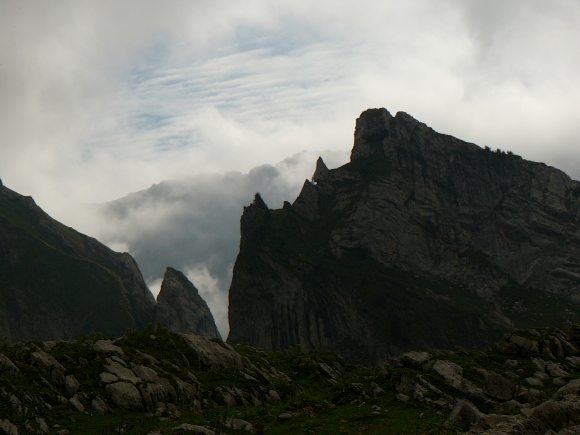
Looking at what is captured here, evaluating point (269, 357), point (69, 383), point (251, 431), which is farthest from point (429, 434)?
point (269, 357)

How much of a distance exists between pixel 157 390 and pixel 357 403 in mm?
12126

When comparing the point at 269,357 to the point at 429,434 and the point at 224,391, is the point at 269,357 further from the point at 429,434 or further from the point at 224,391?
the point at 429,434

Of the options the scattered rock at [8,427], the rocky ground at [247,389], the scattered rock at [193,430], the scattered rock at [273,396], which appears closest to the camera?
the scattered rock at [193,430]

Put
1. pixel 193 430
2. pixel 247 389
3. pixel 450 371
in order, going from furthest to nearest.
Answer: pixel 247 389 → pixel 450 371 → pixel 193 430

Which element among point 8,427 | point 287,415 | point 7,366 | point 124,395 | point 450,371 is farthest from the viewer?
point 450,371

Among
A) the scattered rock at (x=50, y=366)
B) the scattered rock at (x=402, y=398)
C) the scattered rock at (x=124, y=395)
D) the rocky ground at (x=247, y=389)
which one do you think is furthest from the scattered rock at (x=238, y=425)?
the scattered rock at (x=50, y=366)

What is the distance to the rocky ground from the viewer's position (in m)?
32.9

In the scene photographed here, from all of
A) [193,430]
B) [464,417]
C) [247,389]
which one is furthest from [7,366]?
[464,417]

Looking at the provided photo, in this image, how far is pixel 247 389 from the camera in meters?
45.1

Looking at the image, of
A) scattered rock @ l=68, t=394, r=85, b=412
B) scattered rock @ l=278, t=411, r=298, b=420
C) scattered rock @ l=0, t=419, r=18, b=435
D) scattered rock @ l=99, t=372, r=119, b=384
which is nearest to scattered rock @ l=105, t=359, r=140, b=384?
scattered rock @ l=99, t=372, r=119, b=384

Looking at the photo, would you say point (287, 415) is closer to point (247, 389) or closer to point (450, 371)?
point (247, 389)

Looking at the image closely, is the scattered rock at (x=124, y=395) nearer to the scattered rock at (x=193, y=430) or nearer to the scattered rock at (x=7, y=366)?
the scattered rock at (x=7, y=366)

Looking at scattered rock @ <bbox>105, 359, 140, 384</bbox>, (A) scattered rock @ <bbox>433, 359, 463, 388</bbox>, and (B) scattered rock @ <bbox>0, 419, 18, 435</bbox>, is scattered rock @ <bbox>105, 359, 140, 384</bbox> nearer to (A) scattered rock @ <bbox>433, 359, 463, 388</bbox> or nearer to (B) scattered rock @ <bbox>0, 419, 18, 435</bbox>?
(B) scattered rock @ <bbox>0, 419, 18, 435</bbox>

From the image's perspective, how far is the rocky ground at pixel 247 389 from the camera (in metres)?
32.9
